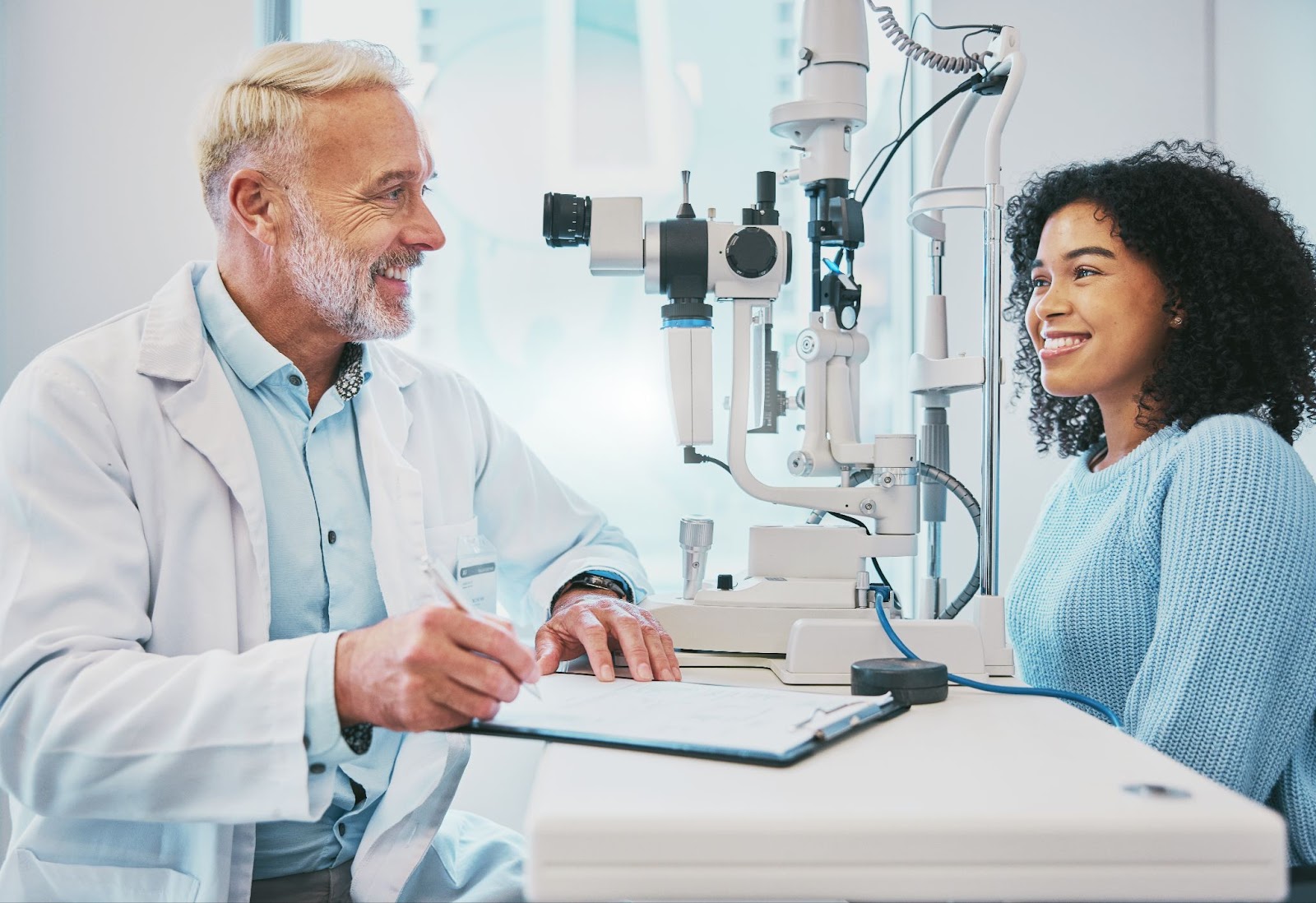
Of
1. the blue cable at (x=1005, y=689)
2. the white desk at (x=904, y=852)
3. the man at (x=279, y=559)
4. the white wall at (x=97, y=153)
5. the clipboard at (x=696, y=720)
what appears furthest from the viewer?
the white wall at (x=97, y=153)

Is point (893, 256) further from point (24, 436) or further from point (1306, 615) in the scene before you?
point (24, 436)

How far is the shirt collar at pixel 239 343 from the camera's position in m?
1.20

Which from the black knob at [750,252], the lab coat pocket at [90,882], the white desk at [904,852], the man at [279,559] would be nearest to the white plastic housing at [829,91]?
the black knob at [750,252]

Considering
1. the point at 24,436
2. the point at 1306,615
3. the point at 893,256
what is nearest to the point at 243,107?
the point at 24,436

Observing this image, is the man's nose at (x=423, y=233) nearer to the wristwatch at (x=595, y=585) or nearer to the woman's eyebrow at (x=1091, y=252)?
the wristwatch at (x=595, y=585)

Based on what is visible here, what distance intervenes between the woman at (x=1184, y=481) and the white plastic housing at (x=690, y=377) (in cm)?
48

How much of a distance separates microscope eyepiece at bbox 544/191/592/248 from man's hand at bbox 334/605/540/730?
1.88ft

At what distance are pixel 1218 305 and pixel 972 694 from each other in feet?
2.26

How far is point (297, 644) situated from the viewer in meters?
0.85

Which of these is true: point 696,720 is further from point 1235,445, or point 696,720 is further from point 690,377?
point 1235,445

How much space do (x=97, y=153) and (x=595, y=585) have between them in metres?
1.51

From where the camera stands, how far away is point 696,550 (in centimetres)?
122

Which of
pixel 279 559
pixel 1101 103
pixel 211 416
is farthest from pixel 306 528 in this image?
pixel 1101 103

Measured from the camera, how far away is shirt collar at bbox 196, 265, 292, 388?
47.4 inches
